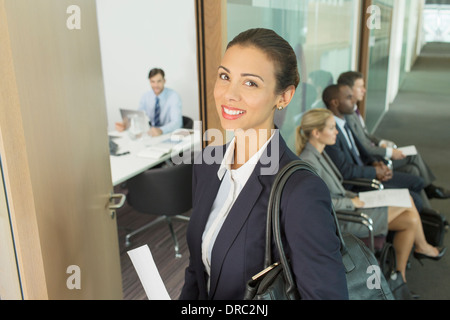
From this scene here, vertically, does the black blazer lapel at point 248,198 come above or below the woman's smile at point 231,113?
below

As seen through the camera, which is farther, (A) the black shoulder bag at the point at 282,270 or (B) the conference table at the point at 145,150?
(B) the conference table at the point at 145,150

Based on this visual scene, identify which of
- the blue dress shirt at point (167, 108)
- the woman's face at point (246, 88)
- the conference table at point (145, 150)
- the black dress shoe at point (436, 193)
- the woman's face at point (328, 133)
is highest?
the woman's face at point (246, 88)

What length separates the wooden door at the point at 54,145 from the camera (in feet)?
3.61

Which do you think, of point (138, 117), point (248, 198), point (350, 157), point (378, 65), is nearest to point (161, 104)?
point (138, 117)

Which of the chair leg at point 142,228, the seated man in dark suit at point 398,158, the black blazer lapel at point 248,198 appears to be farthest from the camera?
the seated man in dark suit at point 398,158

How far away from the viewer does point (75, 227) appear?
1.48 meters

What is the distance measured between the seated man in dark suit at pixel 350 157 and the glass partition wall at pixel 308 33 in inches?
5.4

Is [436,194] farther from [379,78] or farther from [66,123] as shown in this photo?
[66,123]

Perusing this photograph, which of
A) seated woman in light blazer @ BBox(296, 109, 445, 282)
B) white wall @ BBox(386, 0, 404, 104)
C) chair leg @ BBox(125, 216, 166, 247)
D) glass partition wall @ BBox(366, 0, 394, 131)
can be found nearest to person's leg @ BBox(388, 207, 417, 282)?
seated woman in light blazer @ BBox(296, 109, 445, 282)

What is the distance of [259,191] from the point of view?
0.86 m

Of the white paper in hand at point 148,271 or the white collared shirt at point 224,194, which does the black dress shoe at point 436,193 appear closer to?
the white collared shirt at point 224,194

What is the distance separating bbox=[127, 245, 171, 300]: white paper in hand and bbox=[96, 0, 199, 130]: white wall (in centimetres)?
401

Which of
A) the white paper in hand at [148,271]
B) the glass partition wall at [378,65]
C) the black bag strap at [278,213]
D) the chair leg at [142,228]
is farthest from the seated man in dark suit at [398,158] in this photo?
the white paper in hand at [148,271]

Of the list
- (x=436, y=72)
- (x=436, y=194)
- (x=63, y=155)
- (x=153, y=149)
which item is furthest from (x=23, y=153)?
(x=436, y=194)
